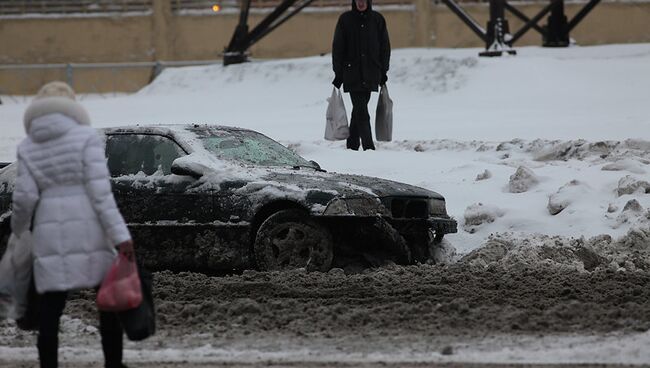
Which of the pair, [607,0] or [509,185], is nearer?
[509,185]

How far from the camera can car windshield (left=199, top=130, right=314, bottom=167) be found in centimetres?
1176

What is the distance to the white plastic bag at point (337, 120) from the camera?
1689 centimetres

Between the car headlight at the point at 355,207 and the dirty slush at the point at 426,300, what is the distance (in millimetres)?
436

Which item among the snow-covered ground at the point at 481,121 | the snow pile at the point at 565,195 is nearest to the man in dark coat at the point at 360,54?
the snow-covered ground at the point at 481,121

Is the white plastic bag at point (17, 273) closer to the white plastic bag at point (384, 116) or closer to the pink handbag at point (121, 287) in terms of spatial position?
the pink handbag at point (121, 287)

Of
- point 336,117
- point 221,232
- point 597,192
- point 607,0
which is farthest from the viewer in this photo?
point 607,0

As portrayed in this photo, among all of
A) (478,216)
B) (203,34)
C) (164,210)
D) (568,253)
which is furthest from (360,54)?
(203,34)

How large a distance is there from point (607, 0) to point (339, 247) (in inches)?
1255

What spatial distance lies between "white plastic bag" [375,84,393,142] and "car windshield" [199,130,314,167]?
4.63 meters

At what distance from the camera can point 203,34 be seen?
1693 inches

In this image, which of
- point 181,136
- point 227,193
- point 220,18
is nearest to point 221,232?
point 227,193

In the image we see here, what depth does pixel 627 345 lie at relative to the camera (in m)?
8.02

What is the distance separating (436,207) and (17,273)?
502cm

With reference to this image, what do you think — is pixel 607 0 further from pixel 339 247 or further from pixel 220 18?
pixel 339 247
